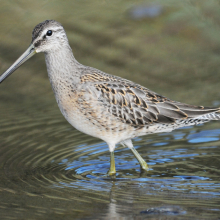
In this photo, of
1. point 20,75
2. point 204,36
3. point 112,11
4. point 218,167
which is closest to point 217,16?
point 204,36

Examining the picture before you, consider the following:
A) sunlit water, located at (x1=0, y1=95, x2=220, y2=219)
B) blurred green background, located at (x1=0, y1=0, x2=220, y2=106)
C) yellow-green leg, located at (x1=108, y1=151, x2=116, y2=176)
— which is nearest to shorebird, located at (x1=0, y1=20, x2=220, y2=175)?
yellow-green leg, located at (x1=108, y1=151, x2=116, y2=176)

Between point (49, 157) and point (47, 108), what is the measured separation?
6.75 ft

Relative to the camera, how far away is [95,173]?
22.3ft

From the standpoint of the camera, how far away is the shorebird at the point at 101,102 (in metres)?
6.47

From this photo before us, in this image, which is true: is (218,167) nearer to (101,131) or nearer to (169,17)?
(101,131)

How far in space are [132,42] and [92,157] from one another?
16.4 feet

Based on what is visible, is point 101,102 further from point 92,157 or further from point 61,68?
point 92,157

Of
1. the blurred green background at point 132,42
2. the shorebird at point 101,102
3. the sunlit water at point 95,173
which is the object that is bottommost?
the sunlit water at point 95,173

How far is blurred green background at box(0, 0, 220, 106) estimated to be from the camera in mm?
10180

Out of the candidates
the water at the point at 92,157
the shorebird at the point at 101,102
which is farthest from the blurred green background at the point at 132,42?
the shorebird at the point at 101,102

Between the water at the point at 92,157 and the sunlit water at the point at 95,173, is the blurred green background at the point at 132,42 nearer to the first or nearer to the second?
the water at the point at 92,157

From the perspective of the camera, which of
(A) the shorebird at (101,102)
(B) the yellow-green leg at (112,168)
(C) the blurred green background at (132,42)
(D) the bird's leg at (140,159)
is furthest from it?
(C) the blurred green background at (132,42)

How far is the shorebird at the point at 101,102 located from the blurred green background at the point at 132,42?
239 cm

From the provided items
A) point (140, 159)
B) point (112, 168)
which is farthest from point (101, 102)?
point (140, 159)
